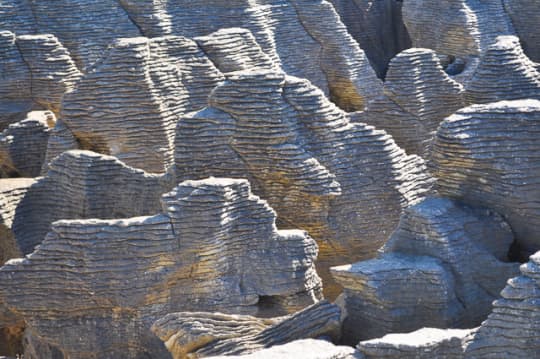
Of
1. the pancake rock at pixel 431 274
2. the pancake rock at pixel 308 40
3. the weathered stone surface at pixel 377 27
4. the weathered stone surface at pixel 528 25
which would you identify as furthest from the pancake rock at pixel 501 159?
the weathered stone surface at pixel 377 27

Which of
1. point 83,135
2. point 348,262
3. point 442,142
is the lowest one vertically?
point 348,262

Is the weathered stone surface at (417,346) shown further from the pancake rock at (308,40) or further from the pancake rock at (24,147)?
the pancake rock at (308,40)

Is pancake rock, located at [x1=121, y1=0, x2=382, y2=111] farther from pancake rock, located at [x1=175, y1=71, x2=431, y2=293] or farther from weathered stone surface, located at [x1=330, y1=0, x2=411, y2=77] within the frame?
pancake rock, located at [x1=175, y1=71, x2=431, y2=293]

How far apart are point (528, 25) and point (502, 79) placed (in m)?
7.77

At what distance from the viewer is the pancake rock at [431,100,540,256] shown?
13781mm

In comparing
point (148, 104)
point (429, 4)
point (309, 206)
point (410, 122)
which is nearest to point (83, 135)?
point (148, 104)

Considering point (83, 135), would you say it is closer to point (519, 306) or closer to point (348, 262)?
point (348, 262)

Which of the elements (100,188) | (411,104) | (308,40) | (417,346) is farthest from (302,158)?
(308,40)

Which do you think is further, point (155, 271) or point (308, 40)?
point (308, 40)

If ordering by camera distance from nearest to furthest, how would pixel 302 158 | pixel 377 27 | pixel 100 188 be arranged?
1. pixel 302 158
2. pixel 100 188
3. pixel 377 27

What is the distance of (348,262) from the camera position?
52.4 feet

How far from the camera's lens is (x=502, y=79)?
53.6ft

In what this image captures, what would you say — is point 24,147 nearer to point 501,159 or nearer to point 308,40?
point 308,40

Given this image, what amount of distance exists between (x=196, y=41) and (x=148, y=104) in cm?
142
